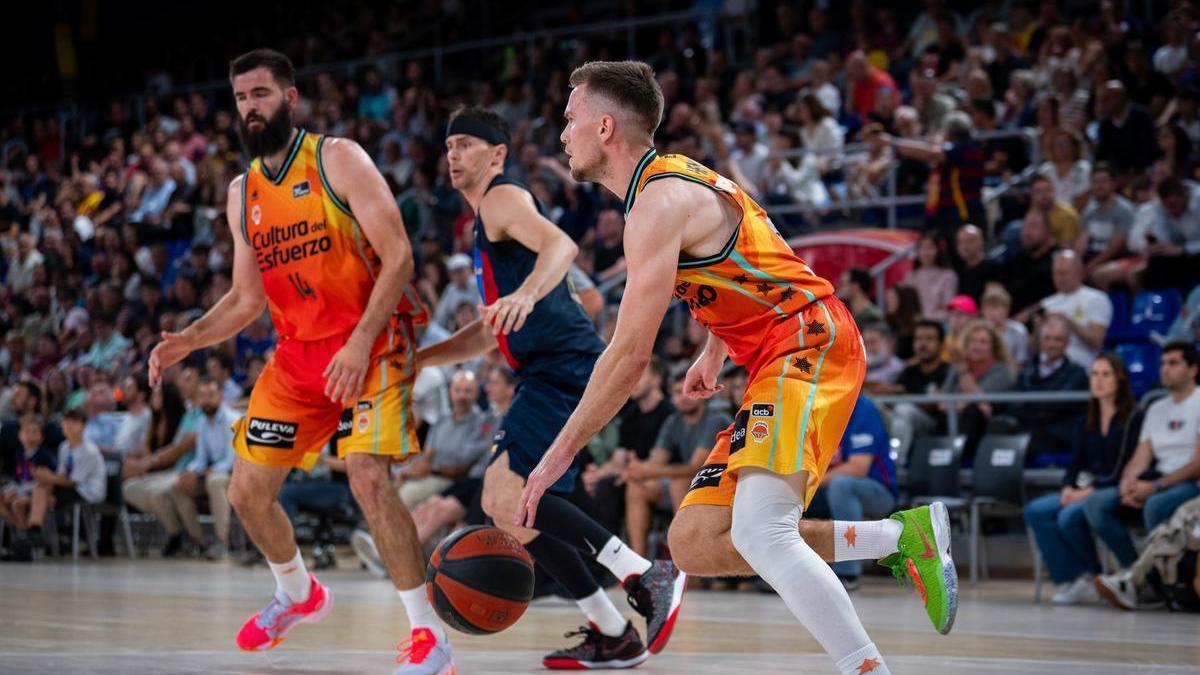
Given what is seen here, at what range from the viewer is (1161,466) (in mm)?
8414

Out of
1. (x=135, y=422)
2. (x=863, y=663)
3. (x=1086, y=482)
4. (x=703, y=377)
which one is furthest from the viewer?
(x=135, y=422)

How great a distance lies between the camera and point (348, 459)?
5.30 meters

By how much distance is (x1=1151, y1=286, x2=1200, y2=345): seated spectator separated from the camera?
9531 millimetres

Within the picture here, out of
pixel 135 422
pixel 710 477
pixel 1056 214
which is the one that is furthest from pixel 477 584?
pixel 135 422

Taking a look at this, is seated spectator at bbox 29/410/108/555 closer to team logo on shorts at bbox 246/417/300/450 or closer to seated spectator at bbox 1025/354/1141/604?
seated spectator at bbox 1025/354/1141/604

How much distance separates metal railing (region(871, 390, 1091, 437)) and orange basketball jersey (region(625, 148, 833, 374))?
560cm

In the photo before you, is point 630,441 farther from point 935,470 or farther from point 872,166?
point 872,166

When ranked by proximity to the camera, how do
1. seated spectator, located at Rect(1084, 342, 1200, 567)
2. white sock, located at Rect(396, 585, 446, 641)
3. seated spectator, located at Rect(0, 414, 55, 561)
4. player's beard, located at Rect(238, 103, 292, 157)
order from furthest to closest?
seated spectator, located at Rect(0, 414, 55, 561), seated spectator, located at Rect(1084, 342, 1200, 567), player's beard, located at Rect(238, 103, 292, 157), white sock, located at Rect(396, 585, 446, 641)

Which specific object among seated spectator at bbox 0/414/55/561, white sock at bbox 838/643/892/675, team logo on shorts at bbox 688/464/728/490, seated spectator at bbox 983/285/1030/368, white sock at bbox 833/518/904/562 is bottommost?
seated spectator at bbox 0/414/55/561

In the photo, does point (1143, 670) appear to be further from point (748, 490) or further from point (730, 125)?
point (730, 125)

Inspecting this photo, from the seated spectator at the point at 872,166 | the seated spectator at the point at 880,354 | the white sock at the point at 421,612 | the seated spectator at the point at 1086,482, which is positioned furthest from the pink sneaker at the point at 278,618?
the seated spectator at the point at 872,166

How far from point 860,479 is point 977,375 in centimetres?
145

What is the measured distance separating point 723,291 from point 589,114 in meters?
0.61

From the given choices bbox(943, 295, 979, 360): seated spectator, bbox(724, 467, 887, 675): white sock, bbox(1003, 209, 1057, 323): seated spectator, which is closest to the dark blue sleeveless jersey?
bbox(724, 467, 887, 675): white sock
